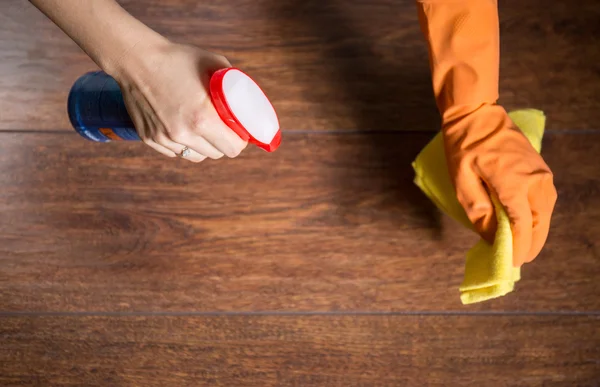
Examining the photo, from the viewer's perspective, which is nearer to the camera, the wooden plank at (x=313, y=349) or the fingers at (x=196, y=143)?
the fingers at (x=196, y=143)

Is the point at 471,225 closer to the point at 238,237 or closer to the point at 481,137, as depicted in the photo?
the point at 481,137

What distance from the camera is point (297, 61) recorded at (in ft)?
2.30

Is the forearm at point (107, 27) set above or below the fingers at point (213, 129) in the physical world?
above

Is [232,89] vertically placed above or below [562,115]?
above

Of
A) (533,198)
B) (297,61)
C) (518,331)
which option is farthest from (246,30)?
(518,331)

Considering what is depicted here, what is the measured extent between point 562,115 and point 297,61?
35cm

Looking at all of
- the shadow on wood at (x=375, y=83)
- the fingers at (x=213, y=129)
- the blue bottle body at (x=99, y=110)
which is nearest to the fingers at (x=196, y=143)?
the fingers at (x=213, y=129)

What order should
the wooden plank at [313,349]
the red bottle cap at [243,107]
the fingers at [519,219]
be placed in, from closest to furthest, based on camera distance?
the red bottle cap at [243,107] → the fingers at [519,219] → the wooden plank at [313,349]

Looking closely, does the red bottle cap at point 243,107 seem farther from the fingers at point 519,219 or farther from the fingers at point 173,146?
the fingers at point 519,219

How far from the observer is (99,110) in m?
0.62

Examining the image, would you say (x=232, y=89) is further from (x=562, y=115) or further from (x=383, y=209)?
(x=562, y=115)

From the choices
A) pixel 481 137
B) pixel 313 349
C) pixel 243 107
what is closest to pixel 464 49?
pixel 481 137

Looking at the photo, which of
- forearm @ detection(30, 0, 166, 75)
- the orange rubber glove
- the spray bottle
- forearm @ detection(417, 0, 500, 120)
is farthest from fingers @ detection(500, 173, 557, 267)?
forearm @ detection(30, 0, 166, 75)

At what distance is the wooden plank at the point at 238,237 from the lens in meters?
0.68
